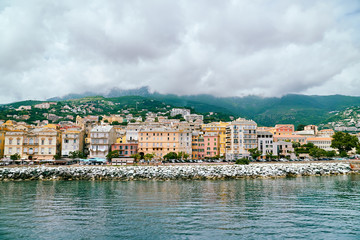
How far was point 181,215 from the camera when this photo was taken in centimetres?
2300

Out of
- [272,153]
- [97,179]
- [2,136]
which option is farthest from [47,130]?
[272,153]

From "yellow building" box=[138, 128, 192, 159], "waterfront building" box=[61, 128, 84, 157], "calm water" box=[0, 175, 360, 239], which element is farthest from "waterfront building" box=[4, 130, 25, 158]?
"calm water" box=[0, 175, 360, 239]

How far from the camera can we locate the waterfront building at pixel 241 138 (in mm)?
81500

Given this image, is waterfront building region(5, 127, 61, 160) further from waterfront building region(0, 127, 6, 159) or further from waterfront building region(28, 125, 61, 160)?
waterfront building region(0, 127, 6, 159)

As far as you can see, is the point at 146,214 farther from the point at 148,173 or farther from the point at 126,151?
the point at 126,151

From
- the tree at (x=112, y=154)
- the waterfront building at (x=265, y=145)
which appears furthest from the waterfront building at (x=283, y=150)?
the tree at (x=112, y=154)

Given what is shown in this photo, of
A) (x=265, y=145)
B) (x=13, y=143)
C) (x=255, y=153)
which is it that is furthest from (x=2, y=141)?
(x=265, y=145)

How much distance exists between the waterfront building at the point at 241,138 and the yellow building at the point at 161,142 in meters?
12.9

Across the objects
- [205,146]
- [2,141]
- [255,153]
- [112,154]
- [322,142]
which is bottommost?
[255,153]

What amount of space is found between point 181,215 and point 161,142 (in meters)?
55.6

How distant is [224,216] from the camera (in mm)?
22766

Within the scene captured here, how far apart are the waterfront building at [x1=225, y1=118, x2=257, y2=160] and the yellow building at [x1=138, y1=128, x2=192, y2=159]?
42.3 feet

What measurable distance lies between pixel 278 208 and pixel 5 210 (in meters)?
24.3

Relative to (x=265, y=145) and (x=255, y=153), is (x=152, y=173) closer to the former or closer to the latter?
(x=255, y=153)
